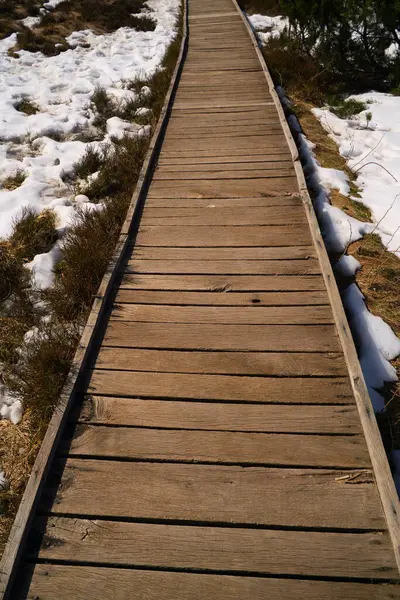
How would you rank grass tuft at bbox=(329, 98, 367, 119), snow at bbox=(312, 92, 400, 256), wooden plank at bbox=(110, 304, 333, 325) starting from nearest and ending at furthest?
1. wooden plank at bbox=(110, 304, 333, 325)
2. snow at bbox=(312, 92, 400, 256)
3. grass tuft at bbox=(329, 98, 367, 119)

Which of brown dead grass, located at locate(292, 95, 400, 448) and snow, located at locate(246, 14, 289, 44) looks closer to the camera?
brown dead grass, located at locate(292, 95, 400, 448)

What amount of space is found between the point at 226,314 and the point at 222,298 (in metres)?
0.18

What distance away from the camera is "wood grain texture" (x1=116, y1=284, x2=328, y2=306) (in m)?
3.07

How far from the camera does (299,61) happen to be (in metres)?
7.88

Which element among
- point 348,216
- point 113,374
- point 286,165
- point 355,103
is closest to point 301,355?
point 113,374

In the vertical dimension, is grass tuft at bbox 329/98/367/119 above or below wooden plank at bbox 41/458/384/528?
above

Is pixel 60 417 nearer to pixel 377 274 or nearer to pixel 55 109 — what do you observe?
pixel 377 274

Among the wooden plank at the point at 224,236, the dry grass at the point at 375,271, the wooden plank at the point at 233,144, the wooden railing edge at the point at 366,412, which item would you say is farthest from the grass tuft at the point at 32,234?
the dry grass at the point at 375,271

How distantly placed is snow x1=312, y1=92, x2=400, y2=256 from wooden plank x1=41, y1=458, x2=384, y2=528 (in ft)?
8.10

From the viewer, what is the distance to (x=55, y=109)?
6809 mm

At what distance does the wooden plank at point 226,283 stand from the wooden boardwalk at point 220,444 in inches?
0.6

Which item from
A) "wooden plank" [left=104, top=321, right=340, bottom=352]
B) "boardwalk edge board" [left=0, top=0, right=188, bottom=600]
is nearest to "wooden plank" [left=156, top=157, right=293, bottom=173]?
"boardwalk edge board" [left=0, top=0, right=188, bottom=600]

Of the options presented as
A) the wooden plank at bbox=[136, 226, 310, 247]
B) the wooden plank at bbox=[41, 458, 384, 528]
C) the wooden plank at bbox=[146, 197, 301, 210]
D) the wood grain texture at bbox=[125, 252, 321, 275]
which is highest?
the wooden plank at bbox=[146, 197, 301, 210]

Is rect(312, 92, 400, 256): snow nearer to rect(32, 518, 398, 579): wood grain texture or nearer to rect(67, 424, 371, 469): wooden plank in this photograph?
rect(67, 424, 371, 469): wooden plank
